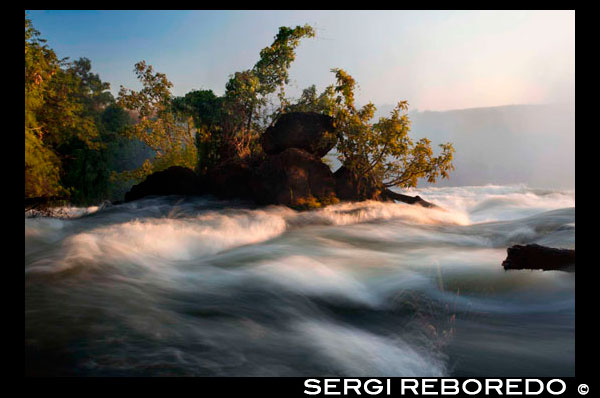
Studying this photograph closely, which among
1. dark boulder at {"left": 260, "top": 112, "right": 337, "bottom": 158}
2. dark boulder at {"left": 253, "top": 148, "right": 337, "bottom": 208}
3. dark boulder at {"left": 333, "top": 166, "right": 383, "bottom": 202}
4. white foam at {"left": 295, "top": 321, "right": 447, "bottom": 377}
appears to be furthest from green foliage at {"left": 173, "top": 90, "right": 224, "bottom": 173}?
white foam at {"left": 295, "top": 321, "right": 447, "bottom": 377}

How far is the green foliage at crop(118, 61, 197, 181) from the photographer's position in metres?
16.2

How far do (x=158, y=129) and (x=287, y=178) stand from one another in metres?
8.26

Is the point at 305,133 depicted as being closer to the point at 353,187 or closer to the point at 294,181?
the point at 294,181

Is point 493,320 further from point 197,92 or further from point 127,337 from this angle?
point 197,92

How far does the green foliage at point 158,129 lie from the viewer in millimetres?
16156

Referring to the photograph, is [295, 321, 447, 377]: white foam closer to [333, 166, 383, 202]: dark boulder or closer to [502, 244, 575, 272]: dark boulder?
[502, 244, 575, 272]: dark boulder

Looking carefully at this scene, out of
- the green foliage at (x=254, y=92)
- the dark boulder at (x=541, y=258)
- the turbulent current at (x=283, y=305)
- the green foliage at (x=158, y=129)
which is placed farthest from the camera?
the green foliage at (x=158, y=129)

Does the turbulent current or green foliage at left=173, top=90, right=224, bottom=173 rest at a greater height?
green foliage at left=173, top=90, right=224, bottom=173

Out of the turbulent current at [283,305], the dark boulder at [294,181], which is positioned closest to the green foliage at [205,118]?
the dark boulder at [294,181]

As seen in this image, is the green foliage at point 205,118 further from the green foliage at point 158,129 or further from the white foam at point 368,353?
the white foam at point 368,353

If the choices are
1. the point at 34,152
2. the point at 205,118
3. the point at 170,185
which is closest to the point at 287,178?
the point at 170,185

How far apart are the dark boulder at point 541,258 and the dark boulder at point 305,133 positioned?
6954mm
